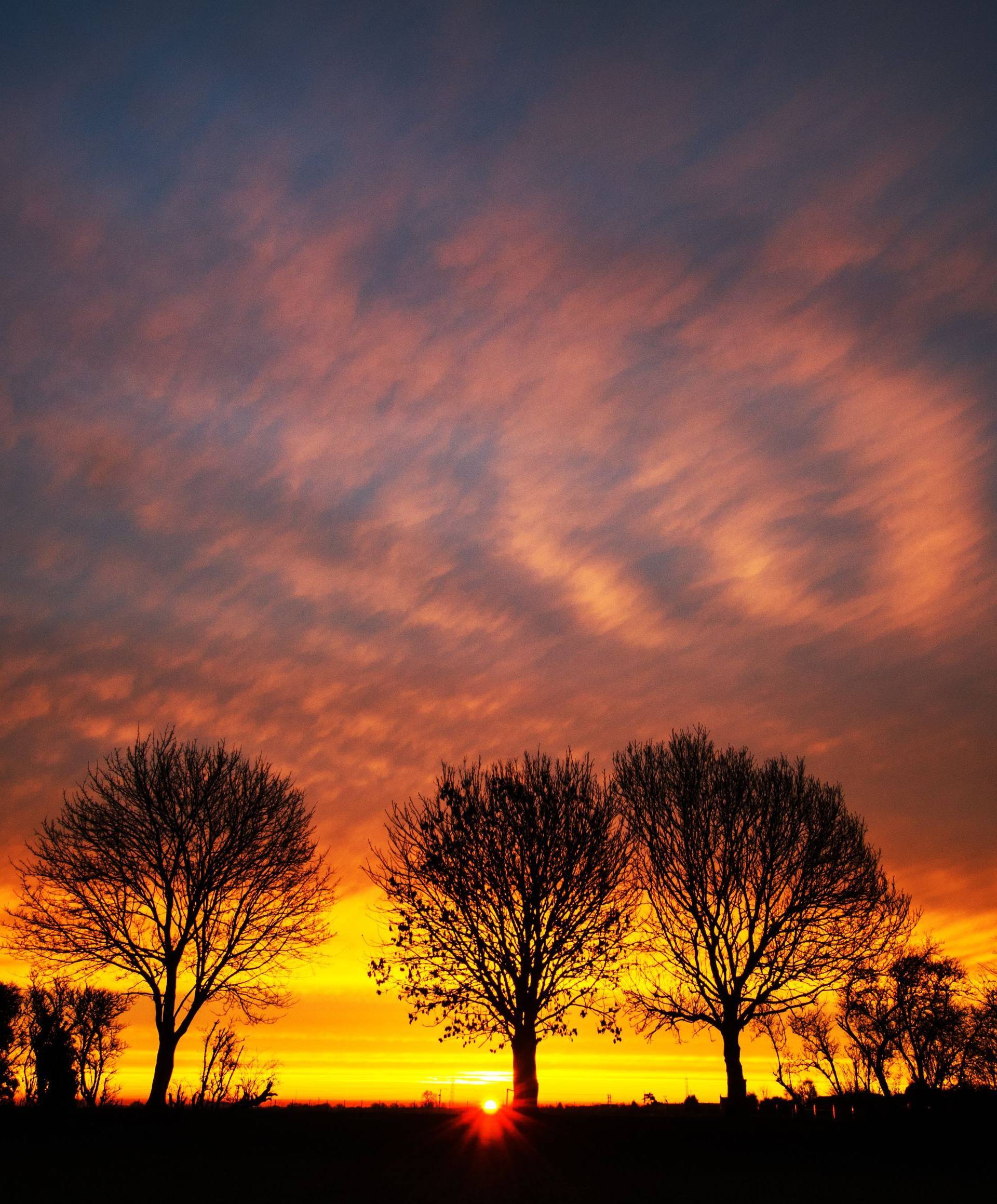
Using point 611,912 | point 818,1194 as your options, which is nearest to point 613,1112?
point 611,912

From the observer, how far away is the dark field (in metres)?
18.4

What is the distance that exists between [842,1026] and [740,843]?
2245cm

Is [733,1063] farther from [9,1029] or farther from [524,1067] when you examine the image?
[9,1029]

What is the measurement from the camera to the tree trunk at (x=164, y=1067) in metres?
31.1

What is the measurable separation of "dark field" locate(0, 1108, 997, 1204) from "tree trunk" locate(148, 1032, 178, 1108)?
618cm

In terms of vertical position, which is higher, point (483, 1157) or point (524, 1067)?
point (524, 1067)

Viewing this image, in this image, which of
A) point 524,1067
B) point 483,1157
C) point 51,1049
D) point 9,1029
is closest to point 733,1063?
point 524,1067

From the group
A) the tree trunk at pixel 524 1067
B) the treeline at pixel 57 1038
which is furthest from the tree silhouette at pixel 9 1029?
the tree trunk at pixel 524 1067

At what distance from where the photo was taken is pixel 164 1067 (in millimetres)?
31906

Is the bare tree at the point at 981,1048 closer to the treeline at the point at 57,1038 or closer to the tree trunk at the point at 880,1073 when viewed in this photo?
the tree trunk at the point at 880,1073

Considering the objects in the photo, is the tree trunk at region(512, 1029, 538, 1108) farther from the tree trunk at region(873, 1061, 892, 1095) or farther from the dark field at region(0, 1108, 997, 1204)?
the tree trunk at region(873, 1061, 892, 1095)

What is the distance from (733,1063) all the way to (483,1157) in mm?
15271

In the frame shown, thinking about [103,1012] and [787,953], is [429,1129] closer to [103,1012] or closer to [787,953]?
[787,953]

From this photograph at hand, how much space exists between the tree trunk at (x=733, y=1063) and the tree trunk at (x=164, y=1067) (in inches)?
727
